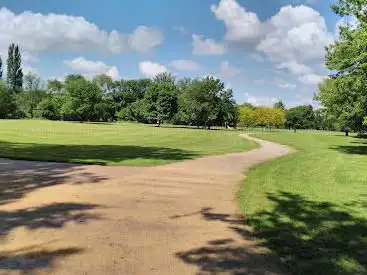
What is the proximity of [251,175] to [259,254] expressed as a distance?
877 cm

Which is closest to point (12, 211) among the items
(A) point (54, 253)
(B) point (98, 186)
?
(A) point (54, 253)

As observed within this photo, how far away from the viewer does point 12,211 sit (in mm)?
7520

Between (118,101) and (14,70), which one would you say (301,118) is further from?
(14,70)

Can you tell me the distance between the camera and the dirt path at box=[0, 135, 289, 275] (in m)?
5.23

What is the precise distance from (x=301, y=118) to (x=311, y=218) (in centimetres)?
13175

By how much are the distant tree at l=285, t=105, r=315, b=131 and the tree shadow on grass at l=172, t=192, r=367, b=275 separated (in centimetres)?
12960

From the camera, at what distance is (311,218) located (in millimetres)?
8148

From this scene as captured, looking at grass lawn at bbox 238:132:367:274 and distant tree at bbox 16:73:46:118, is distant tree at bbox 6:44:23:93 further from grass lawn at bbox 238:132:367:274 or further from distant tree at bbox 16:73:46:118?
grass lawn at bbox 238:132:367:274

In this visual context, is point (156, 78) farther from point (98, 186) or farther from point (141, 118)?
point (98, 186)

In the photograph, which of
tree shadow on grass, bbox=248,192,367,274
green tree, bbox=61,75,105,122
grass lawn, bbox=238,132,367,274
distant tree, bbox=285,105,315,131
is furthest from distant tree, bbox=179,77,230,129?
tree shadow on grass, bbox=248,192,367,274

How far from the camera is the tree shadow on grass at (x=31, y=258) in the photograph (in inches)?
193

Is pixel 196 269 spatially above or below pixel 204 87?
below

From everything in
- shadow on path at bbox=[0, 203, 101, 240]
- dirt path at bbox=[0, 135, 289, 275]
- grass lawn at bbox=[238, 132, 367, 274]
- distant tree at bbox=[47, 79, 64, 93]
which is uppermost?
distant tree at bbox=[47, 79, 64, 93]

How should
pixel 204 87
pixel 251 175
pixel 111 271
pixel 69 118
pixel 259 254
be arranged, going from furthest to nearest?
1. pixel 69 118
2. pixel 204 87
3. pixel 251 175
4. pixel 259 254
5. pixel 111 271
